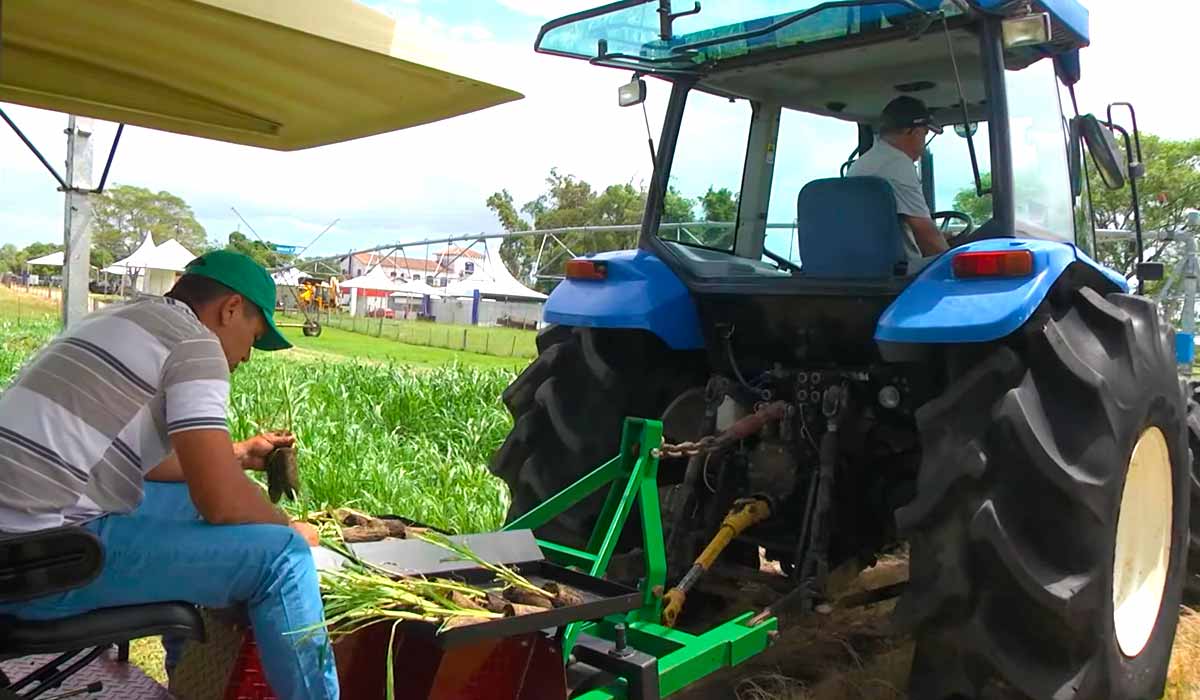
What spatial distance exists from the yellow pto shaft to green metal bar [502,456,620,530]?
0.37 meters

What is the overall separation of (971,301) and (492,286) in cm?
4609

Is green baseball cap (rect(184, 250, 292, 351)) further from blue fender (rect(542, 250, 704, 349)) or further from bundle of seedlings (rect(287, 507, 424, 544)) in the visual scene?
blue fender (rect(542, 250, 704, 349))

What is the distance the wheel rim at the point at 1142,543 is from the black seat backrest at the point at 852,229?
3.06ft

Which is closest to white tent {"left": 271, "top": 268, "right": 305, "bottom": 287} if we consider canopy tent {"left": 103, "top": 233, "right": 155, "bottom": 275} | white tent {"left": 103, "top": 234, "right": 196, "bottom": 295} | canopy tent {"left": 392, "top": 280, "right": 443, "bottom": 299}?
white tent {"left": 103, "top": 234, "right": 196, "bottom": 295}

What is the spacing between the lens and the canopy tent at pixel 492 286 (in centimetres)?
4769

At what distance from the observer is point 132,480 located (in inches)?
86.6

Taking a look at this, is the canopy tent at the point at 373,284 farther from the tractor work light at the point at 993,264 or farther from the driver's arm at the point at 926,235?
the tractor work light at the point at 993,264

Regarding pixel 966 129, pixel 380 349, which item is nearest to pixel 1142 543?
pixel 966 129

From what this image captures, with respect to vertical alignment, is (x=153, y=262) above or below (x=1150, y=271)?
below

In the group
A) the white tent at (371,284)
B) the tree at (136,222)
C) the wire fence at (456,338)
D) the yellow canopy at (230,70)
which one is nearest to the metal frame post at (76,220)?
the yellow canopy at (230,70)

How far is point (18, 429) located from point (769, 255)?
9.19 feet

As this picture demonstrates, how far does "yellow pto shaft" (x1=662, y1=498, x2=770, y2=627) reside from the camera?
282 centimetres

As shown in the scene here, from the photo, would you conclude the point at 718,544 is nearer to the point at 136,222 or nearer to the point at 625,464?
the point at 625,464

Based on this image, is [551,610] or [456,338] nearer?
[551,610]
